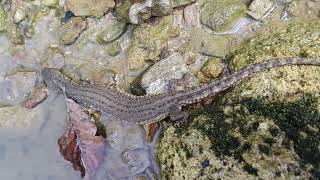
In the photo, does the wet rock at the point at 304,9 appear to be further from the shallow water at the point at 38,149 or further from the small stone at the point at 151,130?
the shallow water at the point at 38,149

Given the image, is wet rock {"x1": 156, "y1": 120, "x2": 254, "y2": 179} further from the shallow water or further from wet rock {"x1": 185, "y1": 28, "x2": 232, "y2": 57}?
the shallow water

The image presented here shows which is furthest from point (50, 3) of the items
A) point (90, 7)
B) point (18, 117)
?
point (18, 117)

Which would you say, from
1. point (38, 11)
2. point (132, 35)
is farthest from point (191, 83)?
point (38, 11)

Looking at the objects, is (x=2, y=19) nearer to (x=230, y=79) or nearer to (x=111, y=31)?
(x=111, y=31)

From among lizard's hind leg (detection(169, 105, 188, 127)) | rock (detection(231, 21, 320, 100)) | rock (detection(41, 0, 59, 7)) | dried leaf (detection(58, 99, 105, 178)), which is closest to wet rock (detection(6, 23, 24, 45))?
rock (detection(41, 0, 59, 7))

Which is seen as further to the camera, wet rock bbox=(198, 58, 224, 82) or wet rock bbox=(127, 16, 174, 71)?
wet rock bbox=(127, 16, 174, 71)
